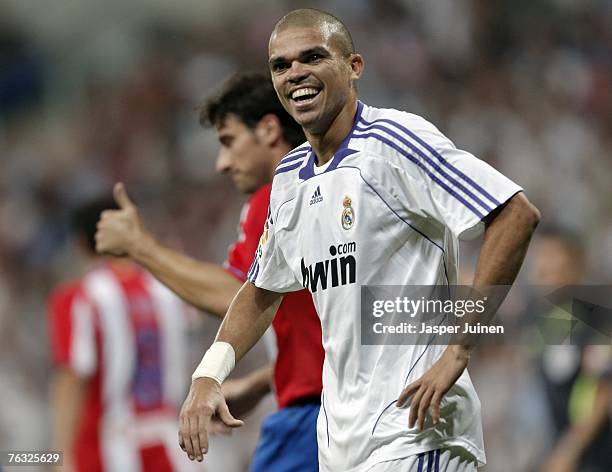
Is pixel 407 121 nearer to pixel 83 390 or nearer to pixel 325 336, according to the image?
pixel 325 336

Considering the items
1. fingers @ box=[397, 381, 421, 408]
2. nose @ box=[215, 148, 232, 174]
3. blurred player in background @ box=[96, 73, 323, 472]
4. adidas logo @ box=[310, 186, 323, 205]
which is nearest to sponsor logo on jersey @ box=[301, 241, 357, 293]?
adidas logo @ box=[310, 186, 323, 205]

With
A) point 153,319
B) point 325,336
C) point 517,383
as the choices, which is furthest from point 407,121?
point 517,383

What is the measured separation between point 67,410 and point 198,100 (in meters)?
5.31

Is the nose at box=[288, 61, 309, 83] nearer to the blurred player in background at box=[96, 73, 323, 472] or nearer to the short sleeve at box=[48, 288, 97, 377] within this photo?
the blurred player in background at box=[96, 73, 323, 472]

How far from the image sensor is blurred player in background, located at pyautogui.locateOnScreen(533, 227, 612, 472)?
6461 millimetres

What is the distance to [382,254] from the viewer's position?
3352 mm

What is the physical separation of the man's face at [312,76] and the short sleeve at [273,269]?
16.0 inches

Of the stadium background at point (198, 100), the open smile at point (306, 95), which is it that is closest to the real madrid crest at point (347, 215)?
the open smile at point (306, 95)

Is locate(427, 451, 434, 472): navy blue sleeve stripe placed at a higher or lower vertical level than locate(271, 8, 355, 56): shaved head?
lower

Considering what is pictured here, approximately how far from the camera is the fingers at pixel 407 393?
10.4ft

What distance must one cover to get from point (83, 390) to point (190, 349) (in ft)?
8.39

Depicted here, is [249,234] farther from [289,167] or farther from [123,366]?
[123,366]

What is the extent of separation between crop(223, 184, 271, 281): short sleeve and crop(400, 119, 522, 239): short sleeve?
1475mm

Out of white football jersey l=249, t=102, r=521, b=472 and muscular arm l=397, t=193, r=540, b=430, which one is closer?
muscular arm l=397, t=193, r=540, b=430
